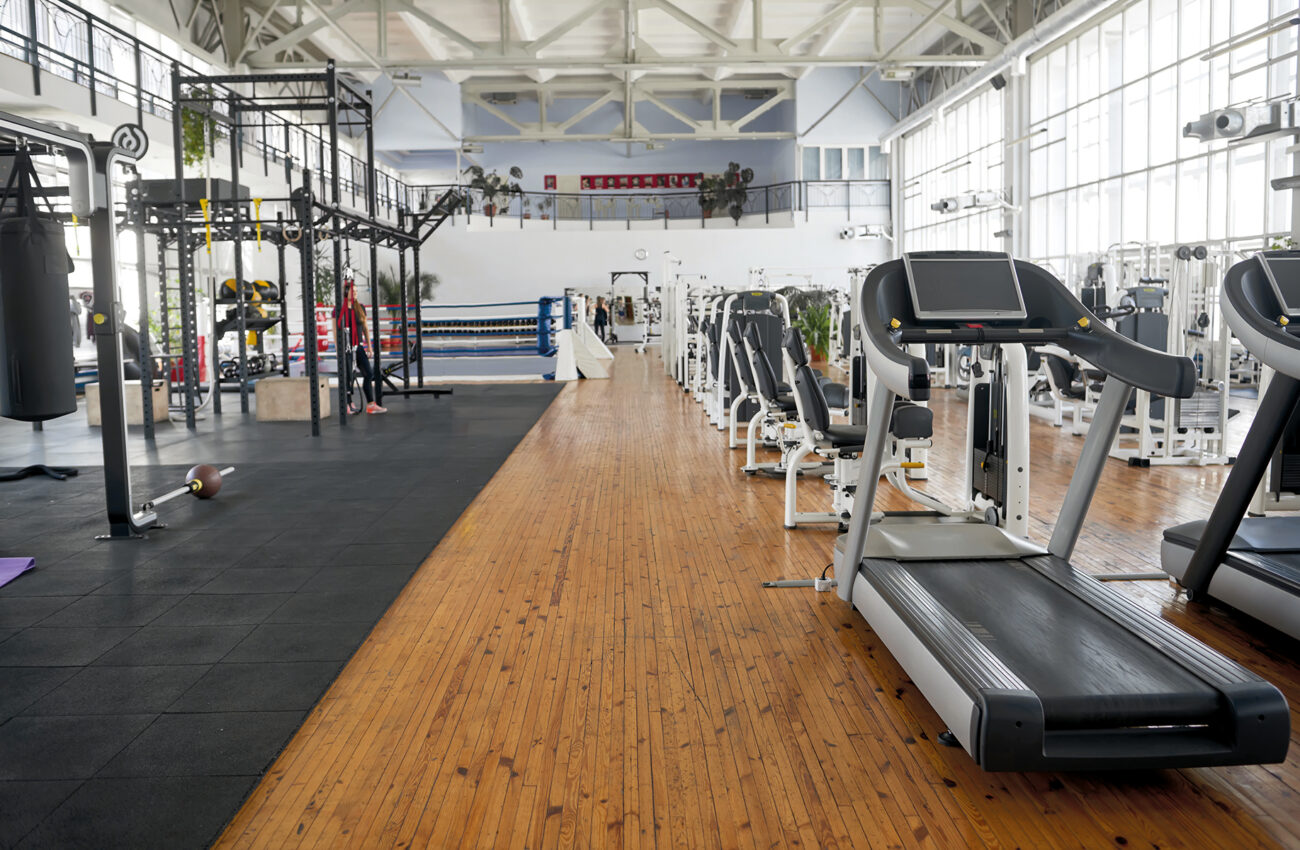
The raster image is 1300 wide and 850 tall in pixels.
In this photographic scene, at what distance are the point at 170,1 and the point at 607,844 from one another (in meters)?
15.8

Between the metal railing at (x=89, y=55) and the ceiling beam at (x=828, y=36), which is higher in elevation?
the ceiling beam at (x=828, y=36)

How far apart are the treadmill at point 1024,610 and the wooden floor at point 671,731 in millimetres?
119

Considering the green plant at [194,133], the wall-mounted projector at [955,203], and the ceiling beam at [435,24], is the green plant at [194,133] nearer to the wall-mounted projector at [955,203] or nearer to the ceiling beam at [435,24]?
the ceiling beam at [435,24]

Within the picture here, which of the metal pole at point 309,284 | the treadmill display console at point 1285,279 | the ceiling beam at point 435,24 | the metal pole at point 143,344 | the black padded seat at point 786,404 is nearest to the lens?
the treadmill display console at point 1285,279

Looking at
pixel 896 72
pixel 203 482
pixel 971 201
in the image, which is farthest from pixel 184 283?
pixel 896 72

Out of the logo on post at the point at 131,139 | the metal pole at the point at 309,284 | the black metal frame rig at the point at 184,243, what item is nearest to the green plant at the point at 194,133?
the black metal frame rig at the point at 184,243

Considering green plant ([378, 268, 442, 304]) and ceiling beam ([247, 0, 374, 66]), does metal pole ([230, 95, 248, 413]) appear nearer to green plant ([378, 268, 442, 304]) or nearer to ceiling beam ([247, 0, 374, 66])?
ceiling beam ([247, 0, 374, 66])

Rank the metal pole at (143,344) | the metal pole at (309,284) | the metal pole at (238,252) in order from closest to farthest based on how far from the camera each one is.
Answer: the metal pole at (309,284), the metal pole at (143,344), the metal pole at (238,252)

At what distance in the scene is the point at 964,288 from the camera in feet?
9.70

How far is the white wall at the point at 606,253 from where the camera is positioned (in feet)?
76.5

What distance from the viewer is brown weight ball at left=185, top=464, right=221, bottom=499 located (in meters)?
5.21

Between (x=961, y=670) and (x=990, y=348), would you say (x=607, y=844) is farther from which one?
(x=990, y=348)

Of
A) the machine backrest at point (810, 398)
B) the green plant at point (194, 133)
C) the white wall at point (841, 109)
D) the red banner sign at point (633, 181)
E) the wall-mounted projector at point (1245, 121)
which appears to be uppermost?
the white wall at point (841, 109)

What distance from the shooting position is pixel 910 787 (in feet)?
7.00
